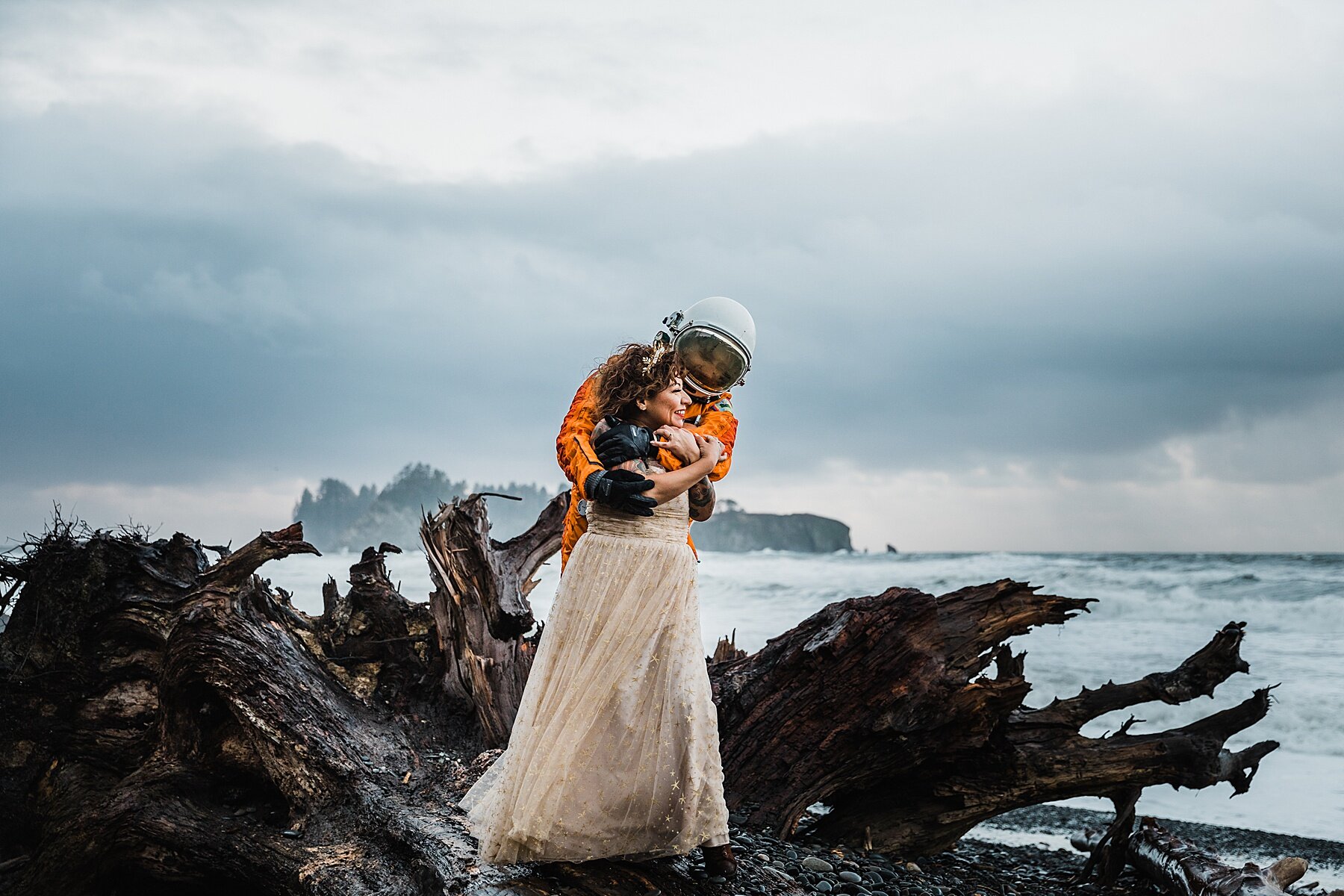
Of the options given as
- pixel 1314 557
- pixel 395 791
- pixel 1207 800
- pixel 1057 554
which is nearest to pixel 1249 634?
pixel 1207 800

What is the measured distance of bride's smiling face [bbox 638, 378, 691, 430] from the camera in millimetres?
4906

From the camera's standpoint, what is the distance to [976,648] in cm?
632

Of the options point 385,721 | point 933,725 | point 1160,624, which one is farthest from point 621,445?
point 1160,624

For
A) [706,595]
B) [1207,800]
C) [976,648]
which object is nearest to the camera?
Result: [976,648]

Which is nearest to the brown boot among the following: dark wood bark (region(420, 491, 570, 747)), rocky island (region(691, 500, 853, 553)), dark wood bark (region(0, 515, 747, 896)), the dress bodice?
dark wood bark (region(0, 515, 747, 896))

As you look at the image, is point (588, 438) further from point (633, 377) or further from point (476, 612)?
point (476, 612)

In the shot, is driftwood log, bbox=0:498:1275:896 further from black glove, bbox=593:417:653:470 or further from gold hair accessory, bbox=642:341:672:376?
gold hair accessory, bbox=642:341:672:376

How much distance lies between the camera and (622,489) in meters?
4.56

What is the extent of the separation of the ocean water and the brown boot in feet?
13.2

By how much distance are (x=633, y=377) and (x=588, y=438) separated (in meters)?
0.38

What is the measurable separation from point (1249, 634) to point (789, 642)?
21250 millimetres

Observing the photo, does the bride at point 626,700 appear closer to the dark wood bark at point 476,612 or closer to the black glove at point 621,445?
the black glove at point 621,445

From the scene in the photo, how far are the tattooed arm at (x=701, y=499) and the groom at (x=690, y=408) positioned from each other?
0.32 feet

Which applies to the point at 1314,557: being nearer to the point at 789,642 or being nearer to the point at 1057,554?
the point at 1057,554
